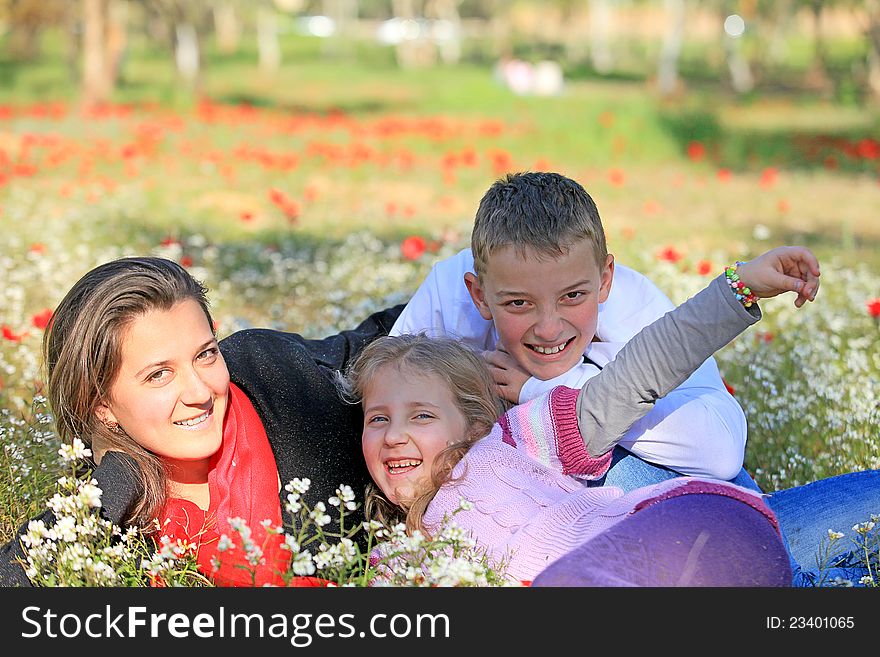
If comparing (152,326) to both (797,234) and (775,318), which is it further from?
(797,234)

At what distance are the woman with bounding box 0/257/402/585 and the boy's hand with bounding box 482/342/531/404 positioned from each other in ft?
1.78

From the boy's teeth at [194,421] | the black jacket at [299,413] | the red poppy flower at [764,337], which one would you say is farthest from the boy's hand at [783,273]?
the red poppy flower at [764,337]

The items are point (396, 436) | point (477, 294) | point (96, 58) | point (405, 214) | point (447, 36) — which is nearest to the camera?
point (396, 436)

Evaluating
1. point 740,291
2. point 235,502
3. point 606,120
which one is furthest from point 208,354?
point 606,120

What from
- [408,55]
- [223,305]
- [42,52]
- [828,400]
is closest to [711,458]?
[828,400]

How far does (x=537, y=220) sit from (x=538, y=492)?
92 centimetres

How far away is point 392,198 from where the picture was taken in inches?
483

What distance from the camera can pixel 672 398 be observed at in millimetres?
3686

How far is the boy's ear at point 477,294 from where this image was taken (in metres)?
3.94

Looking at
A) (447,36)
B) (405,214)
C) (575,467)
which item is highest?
(575,467)

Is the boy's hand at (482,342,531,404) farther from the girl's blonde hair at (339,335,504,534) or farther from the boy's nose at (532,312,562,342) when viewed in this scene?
the boy's nose at (532,312,562,342)

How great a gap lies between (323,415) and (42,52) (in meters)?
52.8

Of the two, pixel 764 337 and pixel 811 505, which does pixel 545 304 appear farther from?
pixel 764 337

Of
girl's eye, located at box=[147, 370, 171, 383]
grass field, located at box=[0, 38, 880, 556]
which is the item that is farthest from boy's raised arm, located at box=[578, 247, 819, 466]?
grass field, located at box=[0, 38, 880, 556]
